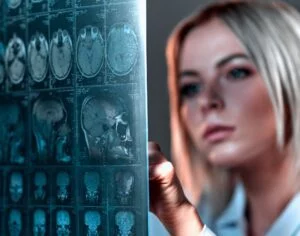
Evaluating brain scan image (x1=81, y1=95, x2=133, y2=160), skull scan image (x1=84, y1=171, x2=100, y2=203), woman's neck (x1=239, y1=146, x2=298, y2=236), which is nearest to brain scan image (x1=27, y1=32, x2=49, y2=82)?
brain scan image (x1=81, y1=95, x2=133, y2=160)

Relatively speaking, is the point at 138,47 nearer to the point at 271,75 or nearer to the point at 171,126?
the point at 171,126

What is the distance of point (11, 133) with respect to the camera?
141cm

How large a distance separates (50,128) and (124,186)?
0.22 meters

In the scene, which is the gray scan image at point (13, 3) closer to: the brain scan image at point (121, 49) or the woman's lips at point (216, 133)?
the brain scan image at point (121, 49)

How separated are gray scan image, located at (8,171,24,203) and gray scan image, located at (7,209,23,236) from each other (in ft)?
0.09

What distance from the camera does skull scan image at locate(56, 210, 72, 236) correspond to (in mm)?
1303

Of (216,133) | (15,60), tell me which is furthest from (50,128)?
(216,133)

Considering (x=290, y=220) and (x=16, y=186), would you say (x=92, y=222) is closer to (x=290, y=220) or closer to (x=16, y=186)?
(x=16, y=186)

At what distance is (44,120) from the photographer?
1.35 metres

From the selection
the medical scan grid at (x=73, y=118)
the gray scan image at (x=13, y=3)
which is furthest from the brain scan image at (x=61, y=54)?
the gray scan image at (x=13, y=3)

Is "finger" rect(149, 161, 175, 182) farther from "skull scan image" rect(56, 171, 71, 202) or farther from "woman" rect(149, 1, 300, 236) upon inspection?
"skull scan image" rect(56, 171, 71, 202)

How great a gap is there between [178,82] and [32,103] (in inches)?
14.8

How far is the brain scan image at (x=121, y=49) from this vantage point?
1.23 m

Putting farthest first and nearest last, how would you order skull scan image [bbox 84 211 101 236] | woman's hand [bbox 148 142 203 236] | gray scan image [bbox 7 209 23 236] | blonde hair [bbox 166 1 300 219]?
gray scan image [bbox 7 209 23 236], skull scan image [bbox 84 211 101 236], woman's hand [bbox 148 142 203 236], blonde hair [bbox 166 1 300 219]
